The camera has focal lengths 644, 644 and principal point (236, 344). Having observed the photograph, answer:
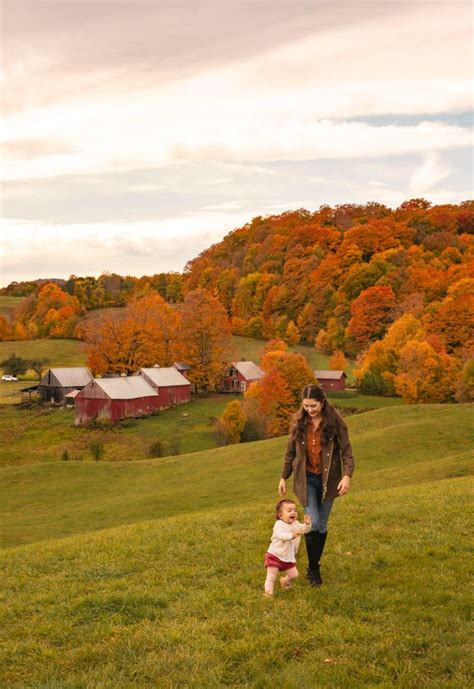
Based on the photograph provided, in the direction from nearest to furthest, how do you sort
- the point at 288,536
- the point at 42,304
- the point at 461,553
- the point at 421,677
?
the point at 421,677, the point at 288,536, the point at 461,553, the point at 42,304

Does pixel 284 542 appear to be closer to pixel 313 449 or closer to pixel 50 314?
pixel 313 449

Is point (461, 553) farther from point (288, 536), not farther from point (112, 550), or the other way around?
point (112, 550)

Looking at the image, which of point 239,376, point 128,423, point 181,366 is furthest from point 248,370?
point 128,423

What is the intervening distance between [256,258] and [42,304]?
5605 centimetres

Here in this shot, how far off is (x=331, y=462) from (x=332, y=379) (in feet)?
296

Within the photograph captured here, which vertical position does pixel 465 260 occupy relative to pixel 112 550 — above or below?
above

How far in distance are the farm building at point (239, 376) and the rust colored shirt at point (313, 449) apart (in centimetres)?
8622

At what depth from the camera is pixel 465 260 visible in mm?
135500

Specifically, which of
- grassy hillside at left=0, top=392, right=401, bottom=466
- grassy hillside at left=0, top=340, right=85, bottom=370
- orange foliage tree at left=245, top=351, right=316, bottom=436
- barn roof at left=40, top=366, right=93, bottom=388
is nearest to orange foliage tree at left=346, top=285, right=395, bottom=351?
grassy hillside at left=0, top=392, right=401, bottom=466

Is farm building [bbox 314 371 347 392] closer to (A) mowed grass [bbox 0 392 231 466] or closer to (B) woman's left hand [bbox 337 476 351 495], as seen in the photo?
(A) mowed grass [bbox 0 392 231 466]

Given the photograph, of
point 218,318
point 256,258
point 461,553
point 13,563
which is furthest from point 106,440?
point 256,258

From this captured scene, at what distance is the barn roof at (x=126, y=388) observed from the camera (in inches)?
3106

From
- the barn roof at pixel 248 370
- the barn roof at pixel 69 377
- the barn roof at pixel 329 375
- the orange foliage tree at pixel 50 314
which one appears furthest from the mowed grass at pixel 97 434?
the orange foliage tree at pixel 50 314

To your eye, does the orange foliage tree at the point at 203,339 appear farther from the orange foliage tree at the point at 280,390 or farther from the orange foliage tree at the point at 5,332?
the orange foliage tree at the point at 5,332
